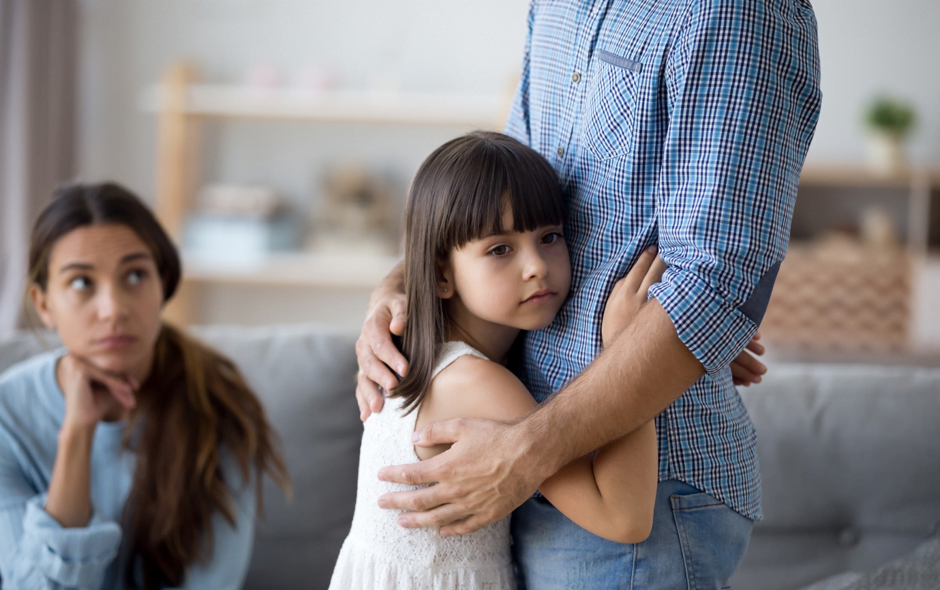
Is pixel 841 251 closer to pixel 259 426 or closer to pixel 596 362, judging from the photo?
pixel 259 426

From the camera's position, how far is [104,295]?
1548 mm

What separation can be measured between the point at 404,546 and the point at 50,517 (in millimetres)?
771

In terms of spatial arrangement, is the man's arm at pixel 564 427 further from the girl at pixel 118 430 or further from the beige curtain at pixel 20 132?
the beige curtain at pixel 20 132

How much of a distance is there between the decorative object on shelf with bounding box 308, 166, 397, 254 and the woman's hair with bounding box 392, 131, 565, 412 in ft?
9.56

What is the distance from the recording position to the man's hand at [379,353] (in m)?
1.08

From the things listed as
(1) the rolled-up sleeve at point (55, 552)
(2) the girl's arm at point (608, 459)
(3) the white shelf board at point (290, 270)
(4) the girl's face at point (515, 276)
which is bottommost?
(3) the white shelf board at point (290, 270)

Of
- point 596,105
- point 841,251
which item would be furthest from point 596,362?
point 841,251

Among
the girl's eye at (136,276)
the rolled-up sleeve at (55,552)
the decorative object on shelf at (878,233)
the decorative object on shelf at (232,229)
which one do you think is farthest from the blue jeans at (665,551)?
the decorative object on shelf at (878,233)

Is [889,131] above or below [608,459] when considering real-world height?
above

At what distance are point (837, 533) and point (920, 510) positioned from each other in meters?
0.16

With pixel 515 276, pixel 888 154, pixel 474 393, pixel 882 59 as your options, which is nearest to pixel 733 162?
pixel 515 276

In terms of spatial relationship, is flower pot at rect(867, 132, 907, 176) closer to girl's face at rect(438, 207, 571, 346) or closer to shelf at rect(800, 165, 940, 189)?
shelf at rect(800, 165, 940, 189)

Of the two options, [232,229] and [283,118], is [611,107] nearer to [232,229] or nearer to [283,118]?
[232,229]

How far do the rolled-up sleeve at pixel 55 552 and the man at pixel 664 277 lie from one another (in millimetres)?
664
